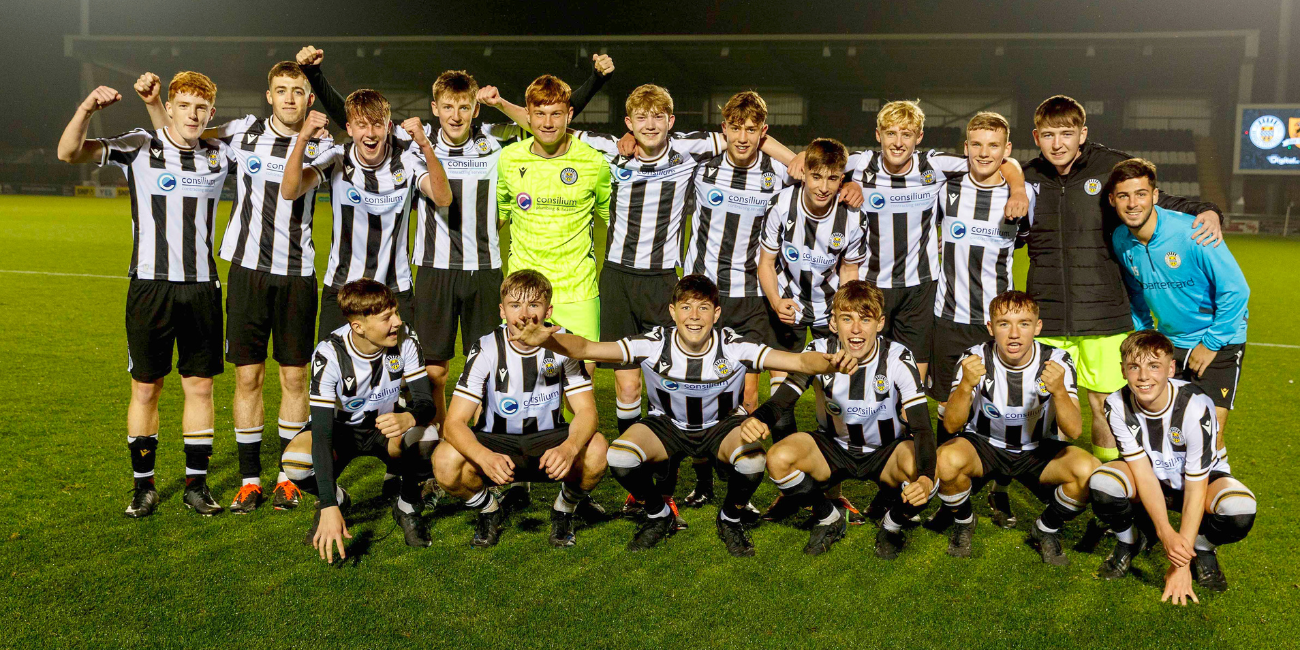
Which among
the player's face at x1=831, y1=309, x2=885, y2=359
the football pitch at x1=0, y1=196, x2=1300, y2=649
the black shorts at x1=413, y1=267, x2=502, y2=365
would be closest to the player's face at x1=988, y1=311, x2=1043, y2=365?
the player's face at x1=831, y1=309, x2=885, y2=359

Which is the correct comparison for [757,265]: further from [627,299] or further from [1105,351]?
[1105,351]

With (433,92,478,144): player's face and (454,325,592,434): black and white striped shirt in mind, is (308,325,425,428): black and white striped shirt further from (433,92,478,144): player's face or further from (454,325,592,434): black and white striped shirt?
(433,92,478,144): player's face

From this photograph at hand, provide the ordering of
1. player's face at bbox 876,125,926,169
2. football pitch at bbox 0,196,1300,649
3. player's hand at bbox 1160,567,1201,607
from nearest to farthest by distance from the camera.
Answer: football pitch at bbox 0,196,1300,649, player's hand at bbox 1160,567,1201,607, player's face at bbox 876,125,926,169

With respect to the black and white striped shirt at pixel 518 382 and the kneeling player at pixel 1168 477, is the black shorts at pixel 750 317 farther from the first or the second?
the kneeling player at pixel 1168 477

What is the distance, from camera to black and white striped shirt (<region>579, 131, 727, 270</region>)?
466 centimetres

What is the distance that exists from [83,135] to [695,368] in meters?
2.84

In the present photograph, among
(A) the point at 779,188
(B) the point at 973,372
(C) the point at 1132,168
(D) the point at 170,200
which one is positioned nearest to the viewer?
(B) the point at 973,372

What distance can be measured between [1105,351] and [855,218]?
1.30 metres

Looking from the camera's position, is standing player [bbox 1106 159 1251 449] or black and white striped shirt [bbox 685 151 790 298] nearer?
standing player [bbox 1106 159 1251 449]

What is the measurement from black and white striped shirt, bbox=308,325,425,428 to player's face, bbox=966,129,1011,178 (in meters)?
2.69

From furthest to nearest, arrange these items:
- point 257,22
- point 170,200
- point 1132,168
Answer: point 257,22 → point 170,200 → point 1132,168

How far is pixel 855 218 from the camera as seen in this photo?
14.7 ft

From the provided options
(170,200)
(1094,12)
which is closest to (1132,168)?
(170,200)

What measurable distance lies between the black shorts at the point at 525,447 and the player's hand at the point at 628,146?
4.83ft
